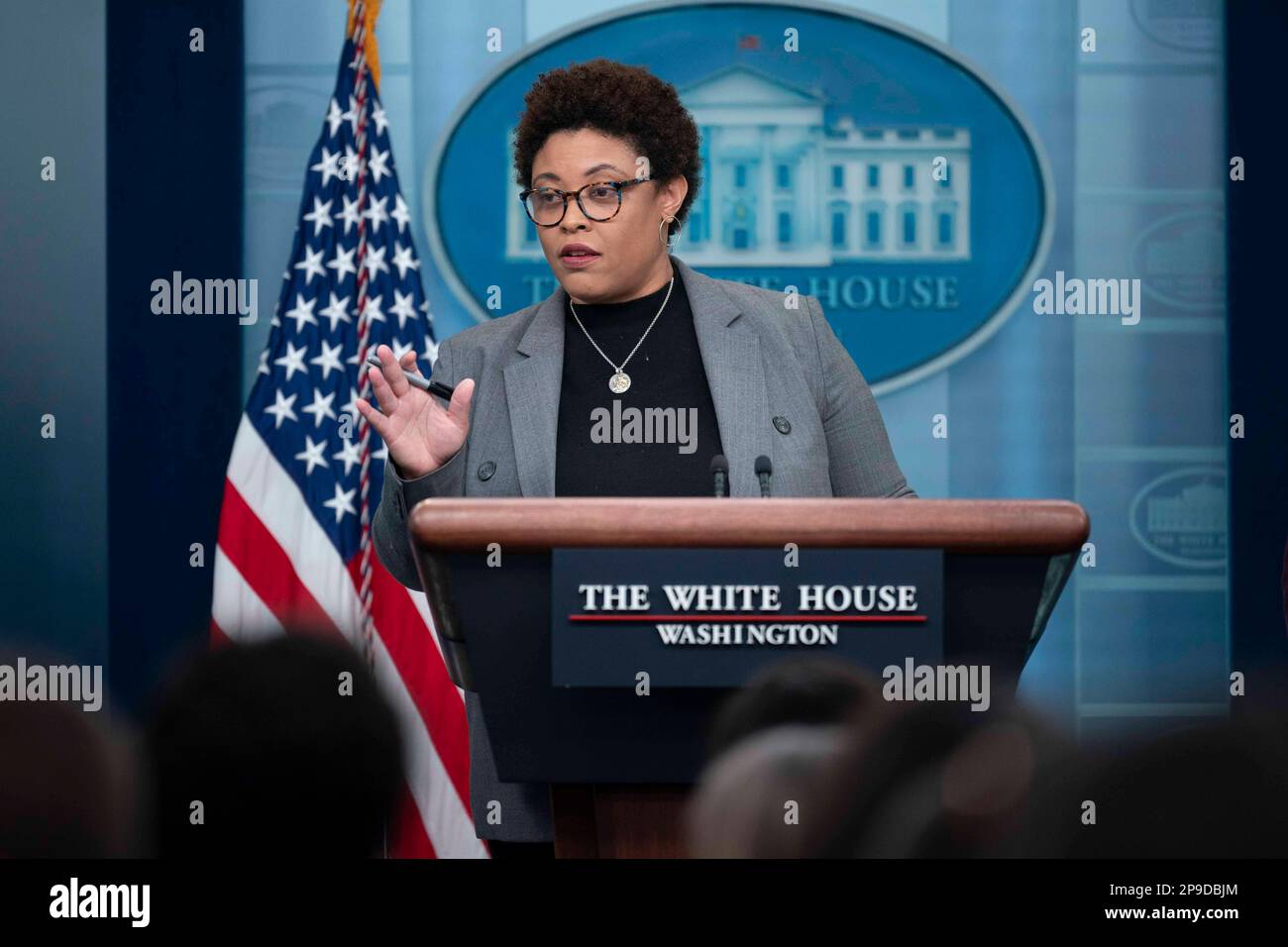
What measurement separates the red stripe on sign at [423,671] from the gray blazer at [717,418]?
143 centimetres

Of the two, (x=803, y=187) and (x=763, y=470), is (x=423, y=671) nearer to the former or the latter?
(x=803, y=187)

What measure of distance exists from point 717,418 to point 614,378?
181 millimetres

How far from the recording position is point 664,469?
172 centimetres

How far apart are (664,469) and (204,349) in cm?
222

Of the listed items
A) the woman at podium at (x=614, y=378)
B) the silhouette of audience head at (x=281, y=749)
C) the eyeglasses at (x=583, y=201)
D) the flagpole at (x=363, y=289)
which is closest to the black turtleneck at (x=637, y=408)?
the woman at podium at (x=614, y=378)

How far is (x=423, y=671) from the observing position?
3238mm

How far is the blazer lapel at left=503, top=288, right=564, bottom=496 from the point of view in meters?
1.68

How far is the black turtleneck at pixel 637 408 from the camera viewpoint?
5.62 ft

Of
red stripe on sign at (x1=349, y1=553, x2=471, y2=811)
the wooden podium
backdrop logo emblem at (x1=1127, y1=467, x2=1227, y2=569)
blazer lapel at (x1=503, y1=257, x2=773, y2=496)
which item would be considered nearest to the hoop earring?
blazer lapel at (x1=503, y1=257, x2=773, y2=496)

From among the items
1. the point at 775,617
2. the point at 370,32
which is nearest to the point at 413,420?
the point at 775,617

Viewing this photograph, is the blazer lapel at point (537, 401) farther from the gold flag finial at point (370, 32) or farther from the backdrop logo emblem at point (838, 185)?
the gold flag finial at point (370, 32)

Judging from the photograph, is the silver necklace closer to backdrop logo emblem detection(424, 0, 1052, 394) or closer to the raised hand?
the raised hand

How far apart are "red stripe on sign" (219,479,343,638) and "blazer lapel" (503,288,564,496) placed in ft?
5.27
